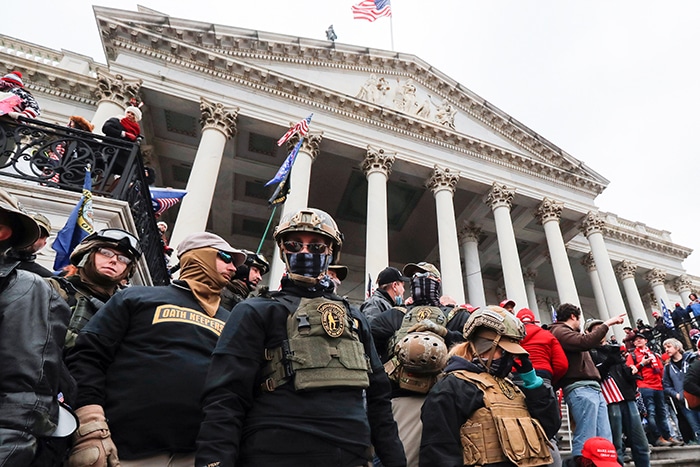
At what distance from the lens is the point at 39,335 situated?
4.98 ft

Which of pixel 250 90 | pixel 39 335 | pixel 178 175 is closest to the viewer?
pixel 39 335

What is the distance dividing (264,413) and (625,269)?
105ft

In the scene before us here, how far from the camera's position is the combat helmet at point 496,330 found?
108 inches

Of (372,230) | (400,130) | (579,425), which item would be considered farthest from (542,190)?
(579,425)

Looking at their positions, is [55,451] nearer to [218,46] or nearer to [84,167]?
[84,167]

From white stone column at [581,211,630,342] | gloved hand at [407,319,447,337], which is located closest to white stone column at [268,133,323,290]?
gloved hand at [407,319,447,337]

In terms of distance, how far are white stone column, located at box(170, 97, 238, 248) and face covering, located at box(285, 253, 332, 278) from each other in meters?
9.98

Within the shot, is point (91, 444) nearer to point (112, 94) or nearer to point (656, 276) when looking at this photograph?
point (112, 94)

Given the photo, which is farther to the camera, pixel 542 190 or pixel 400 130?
pixel 542 190

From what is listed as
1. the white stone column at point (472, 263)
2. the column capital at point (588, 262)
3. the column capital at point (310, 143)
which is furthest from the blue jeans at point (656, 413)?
the column capital at point (588, 262)

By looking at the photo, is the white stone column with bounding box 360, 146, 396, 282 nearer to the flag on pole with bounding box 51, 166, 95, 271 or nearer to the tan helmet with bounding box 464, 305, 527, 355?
the flag on pole with bounding box 51, 166, 95, 271

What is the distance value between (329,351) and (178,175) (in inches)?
794

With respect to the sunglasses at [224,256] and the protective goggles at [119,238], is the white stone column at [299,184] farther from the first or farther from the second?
the sunglasses at [224,256]

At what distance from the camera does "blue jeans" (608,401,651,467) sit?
15.4 ft
